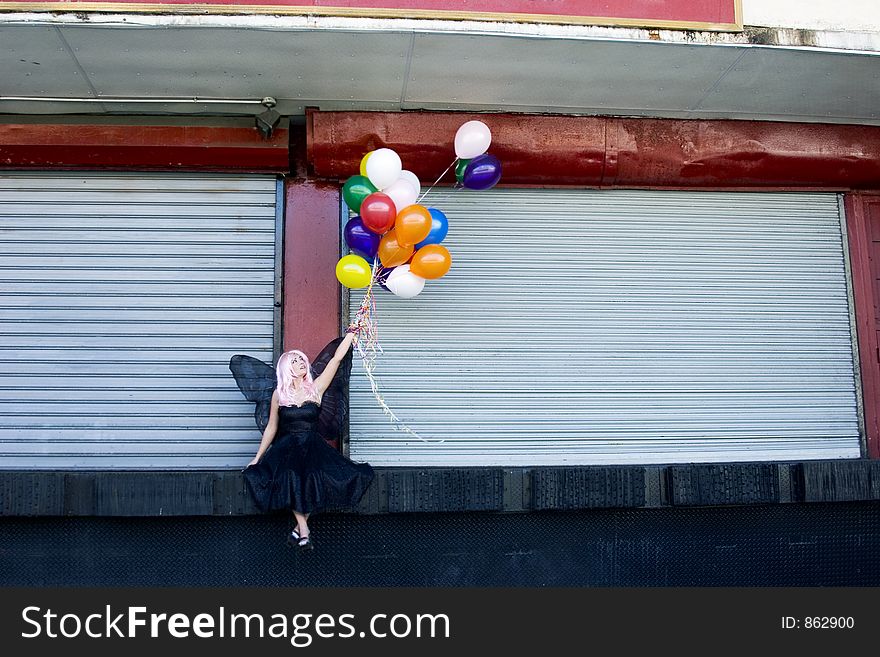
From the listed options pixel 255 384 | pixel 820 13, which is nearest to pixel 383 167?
pixel 255 384

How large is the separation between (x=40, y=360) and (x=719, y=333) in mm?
5397

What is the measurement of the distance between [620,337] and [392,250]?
212 centimetres

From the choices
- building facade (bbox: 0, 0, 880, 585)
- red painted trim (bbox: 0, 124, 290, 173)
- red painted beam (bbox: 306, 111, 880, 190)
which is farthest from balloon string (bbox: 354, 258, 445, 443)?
red painted trim (bbox: 0, 124, 290, 173)

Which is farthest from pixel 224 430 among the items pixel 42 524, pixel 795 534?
pixel 795 534

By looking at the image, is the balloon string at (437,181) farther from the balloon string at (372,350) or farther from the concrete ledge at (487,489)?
the concrete ledge at (487,489)

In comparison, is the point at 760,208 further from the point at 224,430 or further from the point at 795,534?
the point at 224,430

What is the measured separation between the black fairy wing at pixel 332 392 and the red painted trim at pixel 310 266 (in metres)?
0.45

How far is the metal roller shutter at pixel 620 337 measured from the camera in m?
5.83

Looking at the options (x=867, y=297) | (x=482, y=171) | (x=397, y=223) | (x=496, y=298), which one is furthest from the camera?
(x=867, y=297)

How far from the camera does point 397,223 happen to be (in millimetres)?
4973

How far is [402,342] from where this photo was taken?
231 inches

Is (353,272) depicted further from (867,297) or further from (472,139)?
(867,297)

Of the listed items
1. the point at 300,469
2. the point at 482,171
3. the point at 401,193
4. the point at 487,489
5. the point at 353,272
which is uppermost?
the point at 482,171

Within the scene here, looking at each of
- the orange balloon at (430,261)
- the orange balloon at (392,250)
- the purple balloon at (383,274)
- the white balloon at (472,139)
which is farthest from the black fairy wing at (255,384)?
the white balloon at (472,139)
